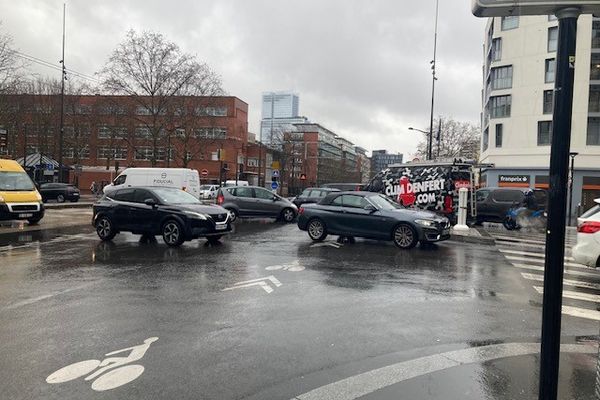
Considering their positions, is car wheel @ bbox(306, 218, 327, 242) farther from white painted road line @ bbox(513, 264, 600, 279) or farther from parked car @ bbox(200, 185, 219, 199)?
parked car @ bbox(200, 185, 219, 199)

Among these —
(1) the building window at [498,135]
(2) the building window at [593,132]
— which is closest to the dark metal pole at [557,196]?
(2) the building window at [593,132]

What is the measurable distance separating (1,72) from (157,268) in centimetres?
2530

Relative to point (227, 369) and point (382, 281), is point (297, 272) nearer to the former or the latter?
point (382, 281)

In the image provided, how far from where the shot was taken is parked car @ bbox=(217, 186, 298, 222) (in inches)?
863

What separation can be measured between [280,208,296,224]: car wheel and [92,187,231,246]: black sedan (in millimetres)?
7939

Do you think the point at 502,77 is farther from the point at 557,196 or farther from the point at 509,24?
the point at 557,196

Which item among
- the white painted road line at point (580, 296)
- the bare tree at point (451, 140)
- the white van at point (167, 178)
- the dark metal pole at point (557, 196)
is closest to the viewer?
the dark metal pole at point (557, 196)

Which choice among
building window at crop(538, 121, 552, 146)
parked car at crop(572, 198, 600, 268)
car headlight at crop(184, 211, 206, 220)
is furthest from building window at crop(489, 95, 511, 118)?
car headlight at crop(184, 211, 206, 220)

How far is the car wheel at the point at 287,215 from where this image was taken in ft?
72.3

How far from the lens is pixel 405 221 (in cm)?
1295

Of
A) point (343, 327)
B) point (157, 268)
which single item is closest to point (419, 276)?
point (343, 327)

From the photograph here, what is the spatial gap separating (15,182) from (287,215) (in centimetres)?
1070

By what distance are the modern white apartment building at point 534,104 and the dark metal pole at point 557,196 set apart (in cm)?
4336

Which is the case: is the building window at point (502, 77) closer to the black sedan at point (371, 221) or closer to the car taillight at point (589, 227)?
the black sedan at point (371, 221)
